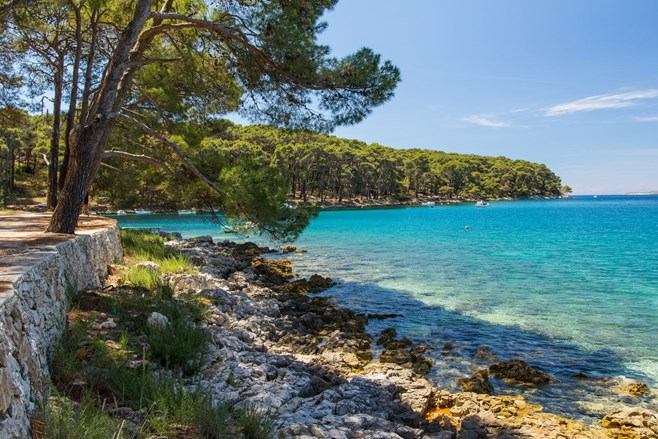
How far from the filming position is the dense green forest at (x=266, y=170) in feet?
33.6

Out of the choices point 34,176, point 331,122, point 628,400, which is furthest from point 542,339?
point 34,176

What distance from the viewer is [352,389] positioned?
6.11 m

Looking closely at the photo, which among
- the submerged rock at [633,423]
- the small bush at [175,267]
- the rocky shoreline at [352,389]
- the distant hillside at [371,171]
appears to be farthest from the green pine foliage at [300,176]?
the submerged rock at [633,423]

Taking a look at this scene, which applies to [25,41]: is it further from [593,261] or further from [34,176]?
[34,176]

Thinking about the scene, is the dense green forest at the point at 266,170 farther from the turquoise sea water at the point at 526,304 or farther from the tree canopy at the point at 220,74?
the turquoise sea water at the point at 526,304

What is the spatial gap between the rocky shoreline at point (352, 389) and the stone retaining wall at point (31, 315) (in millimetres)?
1638

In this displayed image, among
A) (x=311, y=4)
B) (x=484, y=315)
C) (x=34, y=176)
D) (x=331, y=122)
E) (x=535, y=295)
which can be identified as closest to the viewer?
(x=311, y=4)

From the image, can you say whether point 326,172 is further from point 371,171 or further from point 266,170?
point 266,170

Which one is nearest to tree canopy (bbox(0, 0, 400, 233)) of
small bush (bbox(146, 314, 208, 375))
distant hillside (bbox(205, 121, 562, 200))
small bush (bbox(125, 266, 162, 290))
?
small bush (bbox(125, 266, 162, 290))

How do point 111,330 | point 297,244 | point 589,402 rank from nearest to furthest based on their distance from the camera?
point 111,330, point 589,402, point 297,244

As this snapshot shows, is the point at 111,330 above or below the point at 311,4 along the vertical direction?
below

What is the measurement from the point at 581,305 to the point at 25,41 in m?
20.4

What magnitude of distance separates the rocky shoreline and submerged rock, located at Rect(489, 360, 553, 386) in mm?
18

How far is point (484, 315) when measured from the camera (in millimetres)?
11773
